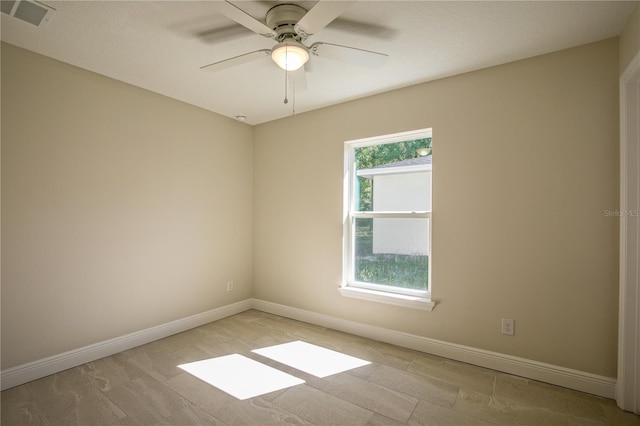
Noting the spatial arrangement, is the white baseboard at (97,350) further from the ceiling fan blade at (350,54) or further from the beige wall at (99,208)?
the ceiling fan blade at (350,54)

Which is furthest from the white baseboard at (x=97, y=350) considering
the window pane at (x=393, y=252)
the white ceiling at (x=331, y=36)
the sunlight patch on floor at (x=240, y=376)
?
the white ceiling at (x=331, y=36)

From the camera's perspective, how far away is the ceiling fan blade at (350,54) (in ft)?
Answer: 6.33

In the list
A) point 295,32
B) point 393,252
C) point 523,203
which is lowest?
point 393,252

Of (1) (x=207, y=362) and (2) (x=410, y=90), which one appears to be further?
(2) (x=410, y=90)

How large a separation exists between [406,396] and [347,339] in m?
1.01

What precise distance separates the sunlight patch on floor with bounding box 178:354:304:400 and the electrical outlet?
169 centimetres

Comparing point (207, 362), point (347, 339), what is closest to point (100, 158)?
point (207, 362)

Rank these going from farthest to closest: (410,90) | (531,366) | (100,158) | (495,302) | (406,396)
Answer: (410,90) → (100,158) → (495,302) → (531,366) → (406,396)

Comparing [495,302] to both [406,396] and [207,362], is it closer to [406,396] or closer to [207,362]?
[406,396]

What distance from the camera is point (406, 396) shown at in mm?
2119

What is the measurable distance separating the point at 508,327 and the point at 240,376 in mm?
2188

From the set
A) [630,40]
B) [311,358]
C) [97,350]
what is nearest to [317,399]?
[311,358]

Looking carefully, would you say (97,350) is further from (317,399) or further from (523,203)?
(523,203)

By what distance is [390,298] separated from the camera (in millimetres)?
2949
